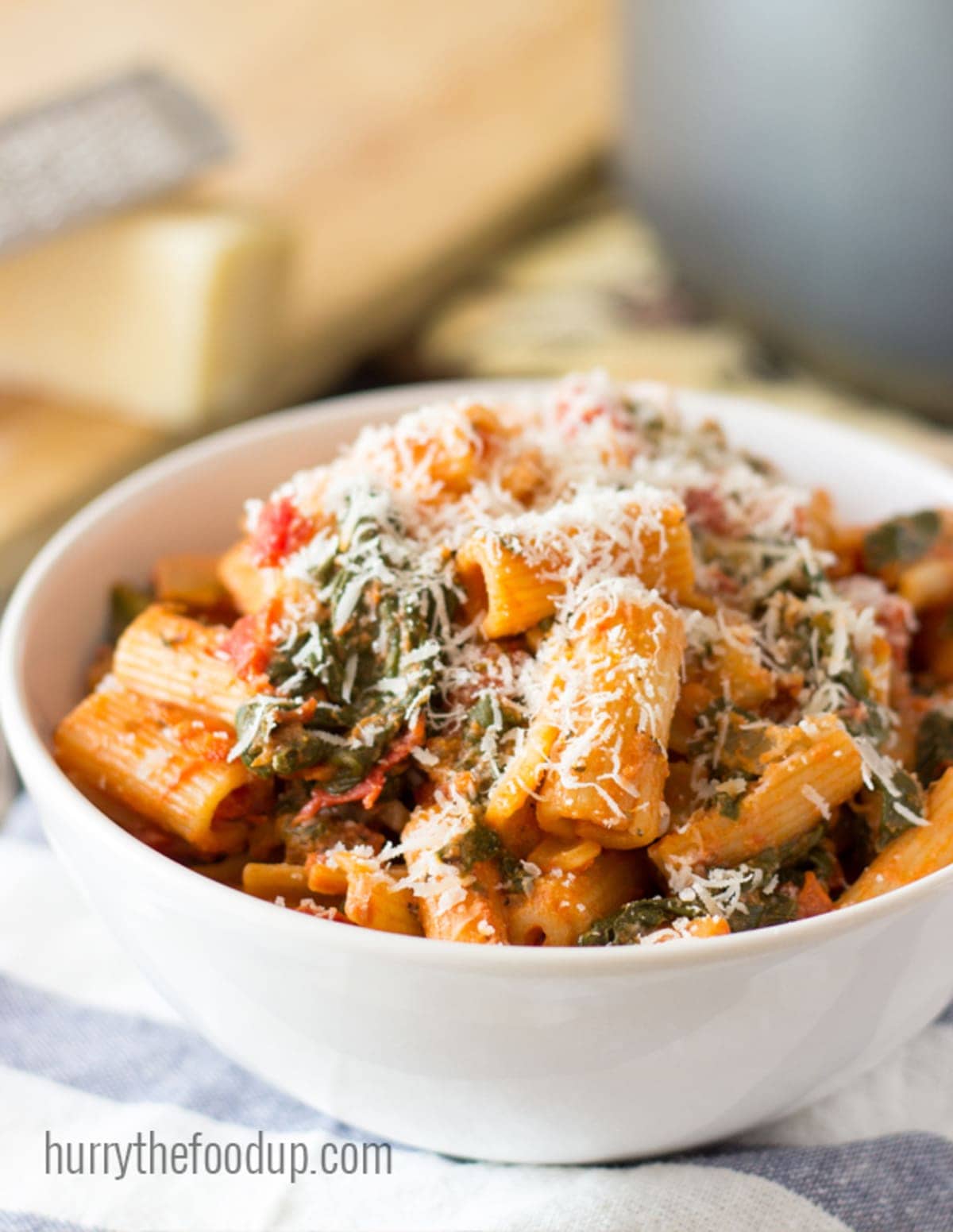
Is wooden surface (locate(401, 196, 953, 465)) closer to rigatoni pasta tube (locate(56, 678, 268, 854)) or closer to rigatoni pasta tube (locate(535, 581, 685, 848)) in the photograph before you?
rigatoni pasta tube (locate(535, 581, 685, 848))

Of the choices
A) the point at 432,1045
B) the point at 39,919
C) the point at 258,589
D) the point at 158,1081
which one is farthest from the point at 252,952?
the point at 39,919

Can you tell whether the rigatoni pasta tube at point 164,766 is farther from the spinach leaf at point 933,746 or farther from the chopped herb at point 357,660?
the spinach leaf at point 933,746

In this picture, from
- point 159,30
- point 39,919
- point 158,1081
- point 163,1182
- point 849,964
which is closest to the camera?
point 849,964

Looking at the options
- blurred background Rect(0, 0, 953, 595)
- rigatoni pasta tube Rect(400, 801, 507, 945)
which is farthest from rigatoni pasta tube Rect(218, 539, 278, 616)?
blurred background Rect(0, 0, 953, 595)

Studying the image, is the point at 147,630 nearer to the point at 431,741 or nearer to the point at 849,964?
the point at 431,741

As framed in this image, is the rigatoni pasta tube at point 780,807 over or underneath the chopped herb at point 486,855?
over

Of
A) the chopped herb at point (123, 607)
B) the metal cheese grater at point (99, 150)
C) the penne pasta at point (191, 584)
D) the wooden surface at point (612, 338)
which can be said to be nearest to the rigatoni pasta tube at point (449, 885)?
the penne pasta at point (191, 584)

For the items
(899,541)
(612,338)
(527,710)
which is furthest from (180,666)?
(612,338)

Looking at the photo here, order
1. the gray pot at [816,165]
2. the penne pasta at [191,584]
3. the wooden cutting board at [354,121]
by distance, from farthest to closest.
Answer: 1. the wooden cutting board at [354,121]
2. the gray pot at [816,165]
3. the penne pasta at [191,584]
